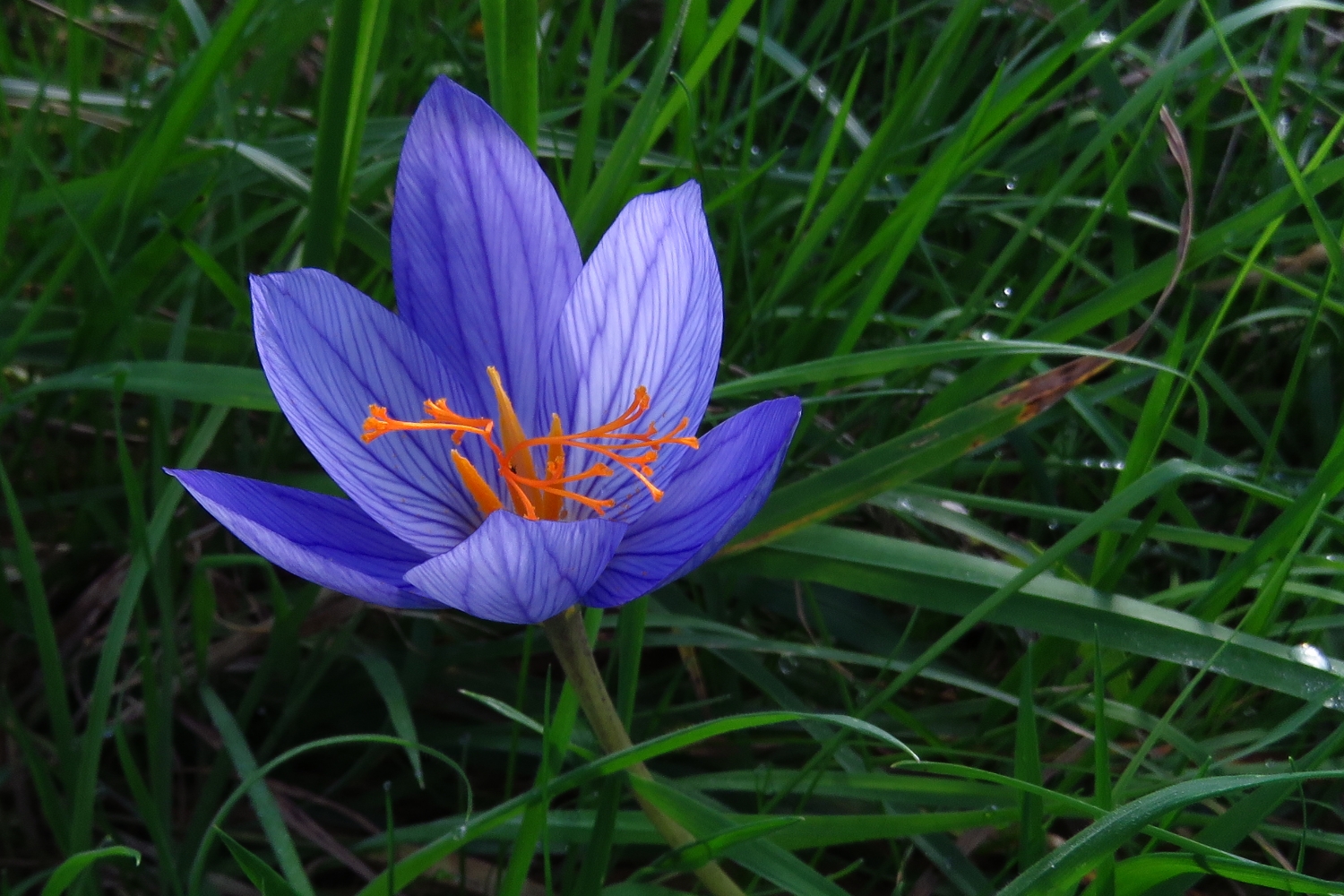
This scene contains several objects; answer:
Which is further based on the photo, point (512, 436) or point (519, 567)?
point (512, 436)

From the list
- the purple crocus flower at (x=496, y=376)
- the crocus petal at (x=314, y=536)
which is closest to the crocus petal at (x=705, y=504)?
the purple crocus flower at (x=496, y=376)

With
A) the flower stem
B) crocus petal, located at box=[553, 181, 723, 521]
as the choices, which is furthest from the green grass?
crocus petal, located at box=[553, 181, 723, 521]

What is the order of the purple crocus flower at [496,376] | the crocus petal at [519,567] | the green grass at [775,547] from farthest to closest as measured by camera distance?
the green grass at [775,547] < the purple crocus flower at [496,376] < the crocus petal at [519,567]

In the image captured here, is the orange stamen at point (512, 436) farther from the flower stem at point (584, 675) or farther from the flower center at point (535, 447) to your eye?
the flower stem at point (584, 675)

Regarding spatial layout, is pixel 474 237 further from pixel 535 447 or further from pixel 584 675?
pixel 584 675

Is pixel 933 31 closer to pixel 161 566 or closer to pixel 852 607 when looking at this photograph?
pixel 852 607

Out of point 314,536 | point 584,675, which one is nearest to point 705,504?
point 584,675
